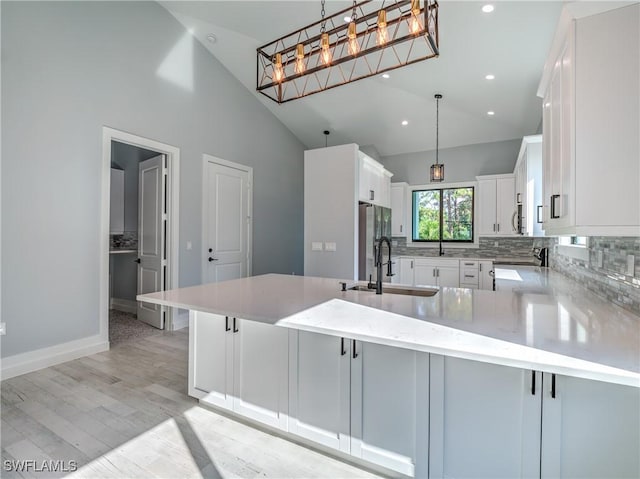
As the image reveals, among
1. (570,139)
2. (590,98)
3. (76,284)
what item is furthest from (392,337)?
(76,284)

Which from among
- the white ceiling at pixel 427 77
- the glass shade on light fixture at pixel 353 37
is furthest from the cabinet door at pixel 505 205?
the glass shade on light fixture at pixel 353 37

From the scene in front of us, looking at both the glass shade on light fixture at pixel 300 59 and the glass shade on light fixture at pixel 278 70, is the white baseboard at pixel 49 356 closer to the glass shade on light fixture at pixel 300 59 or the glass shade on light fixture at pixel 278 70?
the glass shade on light fixture at pixel 278 70

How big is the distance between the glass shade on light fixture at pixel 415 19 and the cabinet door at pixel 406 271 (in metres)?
4.36

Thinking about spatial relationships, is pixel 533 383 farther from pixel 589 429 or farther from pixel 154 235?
pixel 154 235

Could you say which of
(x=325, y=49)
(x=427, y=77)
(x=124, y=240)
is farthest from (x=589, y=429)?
(x=124, y=240)

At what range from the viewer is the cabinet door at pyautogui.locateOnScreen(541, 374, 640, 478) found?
3.71 ft

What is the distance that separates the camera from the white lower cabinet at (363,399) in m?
1.44

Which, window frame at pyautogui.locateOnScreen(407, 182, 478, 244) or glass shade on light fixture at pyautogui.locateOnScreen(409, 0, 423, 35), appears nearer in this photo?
glass shade on light fixture at pyautogui.locateOnScreen(409, 0, 423, 35)

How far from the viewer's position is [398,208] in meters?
6.14

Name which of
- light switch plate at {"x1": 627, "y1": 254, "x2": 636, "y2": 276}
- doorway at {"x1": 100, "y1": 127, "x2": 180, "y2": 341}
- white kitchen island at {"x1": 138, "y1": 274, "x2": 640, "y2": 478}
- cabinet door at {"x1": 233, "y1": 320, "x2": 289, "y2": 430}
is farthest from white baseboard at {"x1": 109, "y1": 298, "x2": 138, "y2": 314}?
light switch plate at {"x1": 627, "y1": 254, "x2": 636, "y2": 276}

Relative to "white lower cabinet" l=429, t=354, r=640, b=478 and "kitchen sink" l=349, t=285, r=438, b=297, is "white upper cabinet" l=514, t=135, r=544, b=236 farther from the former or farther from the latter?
"white lower cabinet" l=429, t=354, r=640, b=478

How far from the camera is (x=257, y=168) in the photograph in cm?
546

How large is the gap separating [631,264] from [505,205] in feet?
13.0

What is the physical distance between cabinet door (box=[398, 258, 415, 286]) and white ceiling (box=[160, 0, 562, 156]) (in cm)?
218
